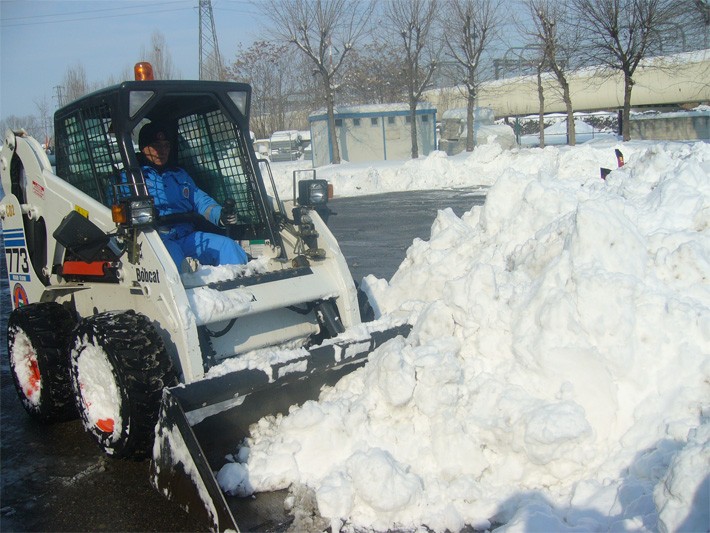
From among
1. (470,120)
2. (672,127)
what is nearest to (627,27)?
(672,127)

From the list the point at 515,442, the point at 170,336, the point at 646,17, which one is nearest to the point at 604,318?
the point at 515,442

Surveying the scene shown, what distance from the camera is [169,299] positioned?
4379 millimetres

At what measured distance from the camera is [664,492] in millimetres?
2820

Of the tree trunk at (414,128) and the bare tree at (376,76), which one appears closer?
the tree trunk at (414,128)

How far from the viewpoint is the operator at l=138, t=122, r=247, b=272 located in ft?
17.7

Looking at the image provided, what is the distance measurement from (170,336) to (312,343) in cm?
123

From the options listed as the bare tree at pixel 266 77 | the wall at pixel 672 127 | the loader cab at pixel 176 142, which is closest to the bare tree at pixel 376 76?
the bare tree at pixel 266 77

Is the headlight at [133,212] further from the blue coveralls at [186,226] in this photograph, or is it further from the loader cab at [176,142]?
the blue coveralls at [186,226]

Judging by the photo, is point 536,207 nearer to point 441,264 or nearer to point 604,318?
point 441,264

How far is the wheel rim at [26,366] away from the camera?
5340mm

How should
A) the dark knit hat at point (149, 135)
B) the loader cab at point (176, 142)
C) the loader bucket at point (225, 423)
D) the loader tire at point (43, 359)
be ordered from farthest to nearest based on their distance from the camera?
the dark knit hat at point (149, 135) < the loader tire at point (43, 359) < the loader cab at point (176, 142) < the loader bucket at point (225, 423)

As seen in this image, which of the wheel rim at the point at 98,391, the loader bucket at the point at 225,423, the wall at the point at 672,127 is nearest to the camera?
the loader bucket at the point at 225,423

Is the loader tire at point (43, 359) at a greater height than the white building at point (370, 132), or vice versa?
the white building at point (370, 132)

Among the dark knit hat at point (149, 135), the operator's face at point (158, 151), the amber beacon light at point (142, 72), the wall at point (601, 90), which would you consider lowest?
the operator's face at point (158, 151)
